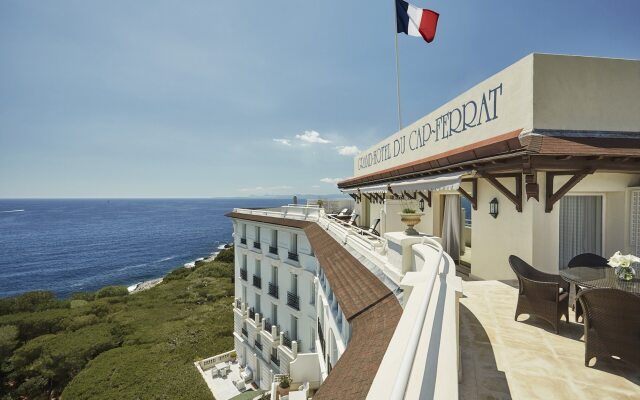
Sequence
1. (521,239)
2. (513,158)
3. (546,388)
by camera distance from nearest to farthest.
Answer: (546,388), (513,158), (521,239)

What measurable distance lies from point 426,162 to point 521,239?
12.0 feet

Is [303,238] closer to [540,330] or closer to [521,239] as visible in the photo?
[521,239]

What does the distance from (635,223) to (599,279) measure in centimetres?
502

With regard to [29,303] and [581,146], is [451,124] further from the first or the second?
[29,303]

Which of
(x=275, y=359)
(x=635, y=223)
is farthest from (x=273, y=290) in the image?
(x=635, y=223)

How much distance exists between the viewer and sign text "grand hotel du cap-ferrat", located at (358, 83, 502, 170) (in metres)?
8.44

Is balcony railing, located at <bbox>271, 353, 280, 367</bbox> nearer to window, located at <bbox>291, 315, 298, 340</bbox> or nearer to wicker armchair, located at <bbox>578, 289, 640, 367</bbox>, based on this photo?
window, located at <bbox>291, 315, 298, 340</bbox>

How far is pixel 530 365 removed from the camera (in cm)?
386

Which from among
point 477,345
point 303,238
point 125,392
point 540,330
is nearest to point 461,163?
point 540,330

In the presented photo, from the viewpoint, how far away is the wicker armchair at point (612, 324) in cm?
359

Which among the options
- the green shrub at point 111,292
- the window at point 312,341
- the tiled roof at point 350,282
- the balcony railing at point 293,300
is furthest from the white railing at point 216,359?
the green shrub at point 111,292

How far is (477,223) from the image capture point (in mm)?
9094

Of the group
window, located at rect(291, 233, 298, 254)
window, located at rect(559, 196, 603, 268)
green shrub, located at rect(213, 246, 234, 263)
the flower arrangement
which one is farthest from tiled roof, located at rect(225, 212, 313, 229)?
green shrub, located at rect(213, 246, 234, 263)

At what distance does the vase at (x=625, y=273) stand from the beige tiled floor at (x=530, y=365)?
45.2 inches
